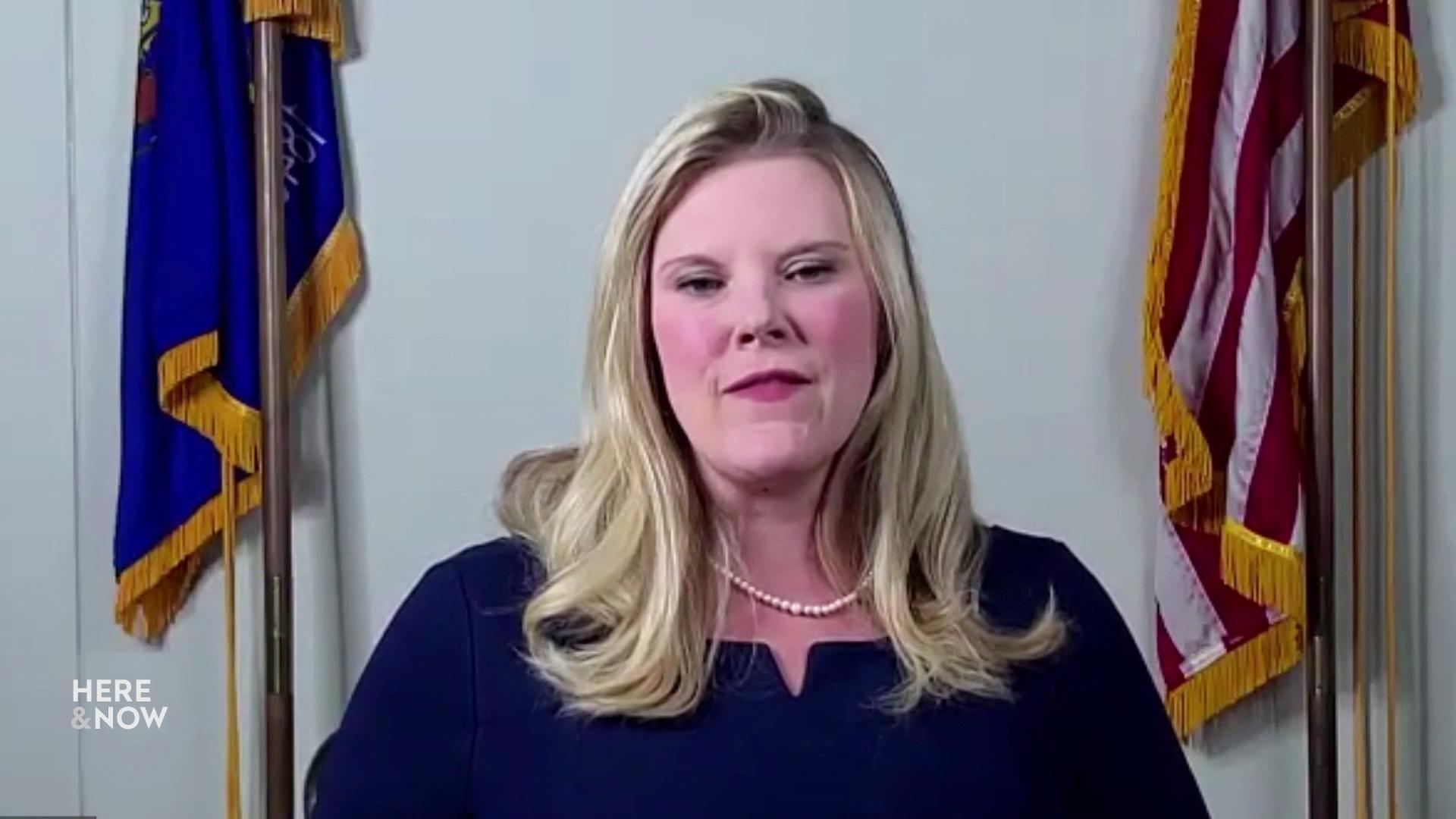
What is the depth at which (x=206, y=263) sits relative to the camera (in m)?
2.41

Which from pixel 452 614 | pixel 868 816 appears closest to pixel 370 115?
pixel 452 614

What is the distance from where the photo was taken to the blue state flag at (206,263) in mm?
2406

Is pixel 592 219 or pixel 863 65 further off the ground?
pixel 863 65

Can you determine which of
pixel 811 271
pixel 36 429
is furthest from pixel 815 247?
pixel 36 429

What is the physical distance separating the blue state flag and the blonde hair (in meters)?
1.12

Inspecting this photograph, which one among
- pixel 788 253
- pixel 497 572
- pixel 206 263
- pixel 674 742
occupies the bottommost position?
pixel 674 742

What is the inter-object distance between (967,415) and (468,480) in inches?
26.5

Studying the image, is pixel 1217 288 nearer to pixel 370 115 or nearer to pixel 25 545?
pixel 370 115

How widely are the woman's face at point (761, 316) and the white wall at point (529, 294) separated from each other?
122 centimetres

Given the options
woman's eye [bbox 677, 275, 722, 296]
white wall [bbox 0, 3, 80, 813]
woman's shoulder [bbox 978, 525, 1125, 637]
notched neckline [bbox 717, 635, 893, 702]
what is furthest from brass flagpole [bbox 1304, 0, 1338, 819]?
white wall [bbox 0, 3, 80, 813]

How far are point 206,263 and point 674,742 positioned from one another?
1.37 m

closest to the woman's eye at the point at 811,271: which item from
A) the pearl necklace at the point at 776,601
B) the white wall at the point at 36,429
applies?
the pearl necklace at the point at 776,601

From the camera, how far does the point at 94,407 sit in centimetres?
252

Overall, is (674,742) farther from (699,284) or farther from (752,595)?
(699,284)
